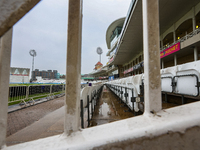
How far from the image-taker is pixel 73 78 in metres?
0.88

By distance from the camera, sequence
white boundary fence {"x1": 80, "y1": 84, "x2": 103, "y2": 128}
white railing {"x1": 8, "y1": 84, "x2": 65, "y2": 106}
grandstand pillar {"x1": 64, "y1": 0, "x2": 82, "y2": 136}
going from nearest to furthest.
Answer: grandstand pillar {"x1": 64, "y1": 0, "x2": 82, "y2": 136} → white boundary fence {"x1": 80, "y1": 84, "x2": 103, "y2": 128} → white railing {"x1": 8, "y1": 84, "x2": 65, "y2": 106}

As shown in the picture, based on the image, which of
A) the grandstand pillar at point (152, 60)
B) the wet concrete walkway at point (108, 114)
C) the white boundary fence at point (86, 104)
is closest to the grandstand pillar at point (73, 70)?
the grandstand pillar at point (152, 60)

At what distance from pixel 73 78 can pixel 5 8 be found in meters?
0.58

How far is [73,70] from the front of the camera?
880mm

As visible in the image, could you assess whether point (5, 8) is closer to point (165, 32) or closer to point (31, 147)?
point (31, 147)

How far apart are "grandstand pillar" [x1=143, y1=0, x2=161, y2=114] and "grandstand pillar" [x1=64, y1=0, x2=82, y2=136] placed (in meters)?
0.63

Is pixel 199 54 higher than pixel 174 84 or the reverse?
higher

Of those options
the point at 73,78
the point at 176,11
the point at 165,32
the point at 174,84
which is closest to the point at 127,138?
the point at 73,78

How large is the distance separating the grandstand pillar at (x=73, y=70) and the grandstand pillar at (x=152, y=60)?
0.63 metres

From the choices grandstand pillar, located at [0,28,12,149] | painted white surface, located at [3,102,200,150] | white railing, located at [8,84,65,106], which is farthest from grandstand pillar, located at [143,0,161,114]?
white railing, located at [8,84,65,106]

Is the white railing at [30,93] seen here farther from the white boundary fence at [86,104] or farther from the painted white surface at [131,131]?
the painted white surface at [131,131]

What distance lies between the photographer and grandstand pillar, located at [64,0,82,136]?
0.86 meters

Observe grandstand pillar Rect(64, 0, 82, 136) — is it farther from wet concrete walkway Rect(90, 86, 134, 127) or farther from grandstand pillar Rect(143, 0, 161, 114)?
wet concrete walkway Rect(90, 86, 134, 127)

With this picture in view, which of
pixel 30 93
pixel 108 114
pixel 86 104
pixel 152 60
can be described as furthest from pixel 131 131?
pixel 30 93
